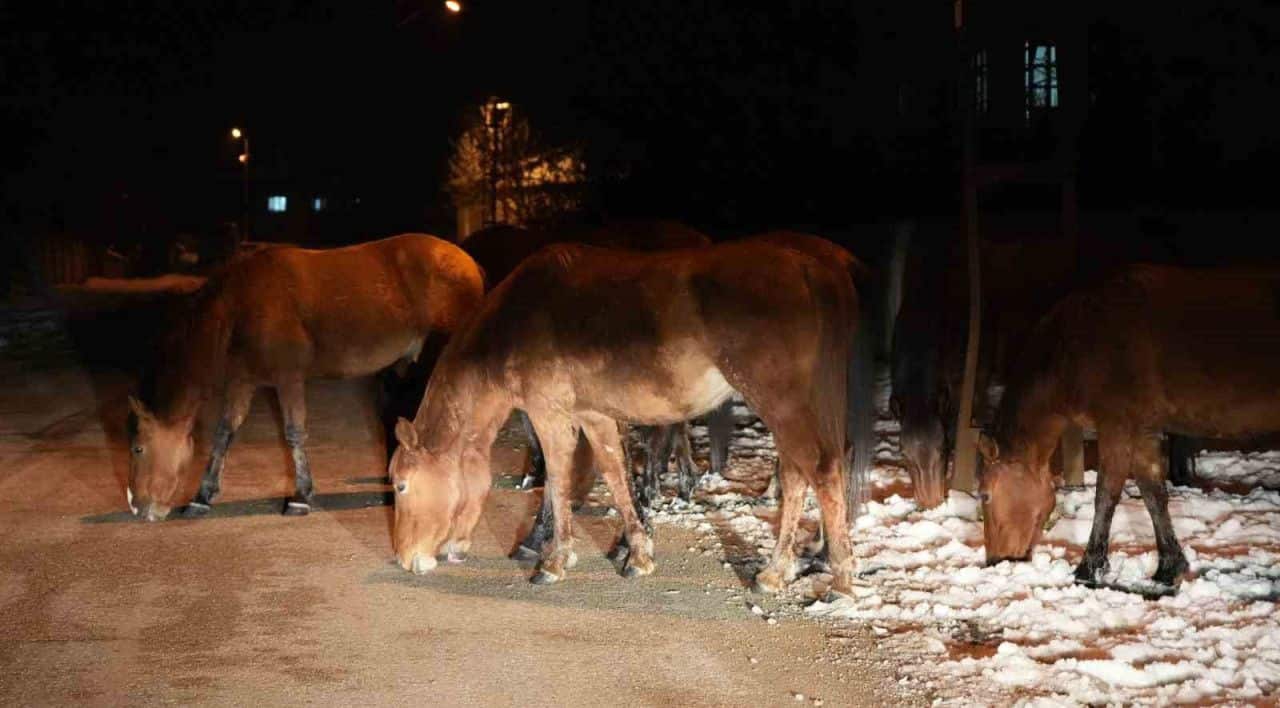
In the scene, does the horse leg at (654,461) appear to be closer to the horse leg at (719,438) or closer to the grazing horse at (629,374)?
the horse leg at (719,438)

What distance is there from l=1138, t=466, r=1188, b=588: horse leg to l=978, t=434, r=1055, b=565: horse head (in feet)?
2.03

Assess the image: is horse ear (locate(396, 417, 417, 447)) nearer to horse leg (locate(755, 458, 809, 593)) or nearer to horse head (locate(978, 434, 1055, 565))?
horse leg (locate(755, 458, 809, 593))

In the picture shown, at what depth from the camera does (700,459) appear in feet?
40.8

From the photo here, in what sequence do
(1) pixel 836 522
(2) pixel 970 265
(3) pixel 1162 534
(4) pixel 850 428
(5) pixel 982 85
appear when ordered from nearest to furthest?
(1) pixel 836 522
(3) pixel 1162 534
(4) pixel 850 428
(2) pixel 970 265
(5) pixel 982 85

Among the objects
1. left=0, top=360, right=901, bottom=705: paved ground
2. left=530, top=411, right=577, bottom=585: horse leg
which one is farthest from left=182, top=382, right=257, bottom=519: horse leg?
left=530, top=411, right=577, bottom=585: horse leg

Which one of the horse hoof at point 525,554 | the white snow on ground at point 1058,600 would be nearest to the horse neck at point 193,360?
A: the horse hoof at point 525,554

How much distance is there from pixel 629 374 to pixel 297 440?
379 centimetres

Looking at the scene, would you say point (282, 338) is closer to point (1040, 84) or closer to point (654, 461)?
point (654, 461)

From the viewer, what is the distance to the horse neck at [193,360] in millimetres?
10273

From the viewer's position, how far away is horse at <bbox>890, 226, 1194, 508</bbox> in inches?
392

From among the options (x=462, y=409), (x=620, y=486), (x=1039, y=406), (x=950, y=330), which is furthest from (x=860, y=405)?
(x=950, y=330)

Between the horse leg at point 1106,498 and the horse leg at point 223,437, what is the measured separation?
22.5 ft

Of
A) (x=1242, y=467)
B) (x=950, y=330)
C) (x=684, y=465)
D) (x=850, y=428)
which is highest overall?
(x=950, y=330)

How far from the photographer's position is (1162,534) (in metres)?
7.70
